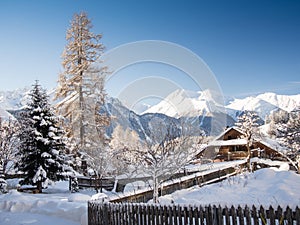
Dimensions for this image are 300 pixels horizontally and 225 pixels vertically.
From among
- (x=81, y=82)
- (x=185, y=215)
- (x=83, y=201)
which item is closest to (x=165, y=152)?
(x=83, y=201)

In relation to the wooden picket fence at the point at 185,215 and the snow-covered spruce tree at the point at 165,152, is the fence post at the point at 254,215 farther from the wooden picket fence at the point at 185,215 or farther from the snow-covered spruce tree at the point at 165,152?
the snow-covered spruce tree at the point at 165,152

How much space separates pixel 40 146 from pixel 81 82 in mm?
5459

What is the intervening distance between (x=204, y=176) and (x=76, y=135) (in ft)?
29.4

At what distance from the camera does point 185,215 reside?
17.3 feet

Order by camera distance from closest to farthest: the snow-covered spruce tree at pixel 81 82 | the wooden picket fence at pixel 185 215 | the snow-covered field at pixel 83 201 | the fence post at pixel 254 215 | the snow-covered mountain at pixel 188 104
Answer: the wooden picket fence at pixel 185 215, the fence post at pixel 254 215, the snow-covered field at pixel 83 201, the snow-covered mountain at pixel 188 104, the snow-covered spruce tree at pixel 81 82

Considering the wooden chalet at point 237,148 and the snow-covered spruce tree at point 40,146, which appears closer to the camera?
the snow-covered spruce tree at point 40,146

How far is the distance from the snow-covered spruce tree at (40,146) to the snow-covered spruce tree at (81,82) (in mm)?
2377

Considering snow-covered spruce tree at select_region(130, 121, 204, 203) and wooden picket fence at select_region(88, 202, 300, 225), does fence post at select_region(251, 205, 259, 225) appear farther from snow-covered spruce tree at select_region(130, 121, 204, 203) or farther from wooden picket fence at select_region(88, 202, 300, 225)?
snow-covered spruce tree at select_region(130, 121, 204, 203)

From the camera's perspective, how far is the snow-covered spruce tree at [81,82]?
19078mm

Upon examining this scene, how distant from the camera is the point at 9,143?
22.0 meters

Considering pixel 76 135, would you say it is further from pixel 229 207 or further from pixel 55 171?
pixel 229 207

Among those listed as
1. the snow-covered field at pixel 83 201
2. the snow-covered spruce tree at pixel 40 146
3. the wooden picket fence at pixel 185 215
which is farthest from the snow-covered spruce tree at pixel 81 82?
the wooden picket fence at pixel 185 215

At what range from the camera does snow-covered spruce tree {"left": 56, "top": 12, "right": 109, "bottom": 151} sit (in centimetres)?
1908

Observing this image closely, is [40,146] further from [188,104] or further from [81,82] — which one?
[188,104]
